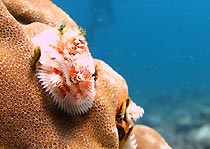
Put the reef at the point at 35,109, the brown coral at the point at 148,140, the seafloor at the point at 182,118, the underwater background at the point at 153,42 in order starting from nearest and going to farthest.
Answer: the reef at the point at 35,109
the brown coral at the point at 148,140
the seafloor at the point at 182,118
the underwater background at the point at 153,42

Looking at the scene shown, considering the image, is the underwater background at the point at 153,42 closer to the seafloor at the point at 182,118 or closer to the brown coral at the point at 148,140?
the seafloor at the point at 182,118

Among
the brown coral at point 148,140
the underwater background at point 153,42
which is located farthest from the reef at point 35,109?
the underwater background at point 153,42

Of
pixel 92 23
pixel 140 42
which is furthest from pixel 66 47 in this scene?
pixel 140 42

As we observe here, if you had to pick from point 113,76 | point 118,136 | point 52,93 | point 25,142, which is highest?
point 113,76

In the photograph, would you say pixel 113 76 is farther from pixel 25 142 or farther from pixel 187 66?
pixel 187 66

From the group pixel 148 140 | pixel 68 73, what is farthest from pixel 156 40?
pixel 68 73

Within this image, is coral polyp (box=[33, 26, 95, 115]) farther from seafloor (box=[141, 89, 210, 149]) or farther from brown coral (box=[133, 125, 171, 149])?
seafloor (box=[141, 89, 210, 149])

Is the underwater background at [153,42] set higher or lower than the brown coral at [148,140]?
higher
